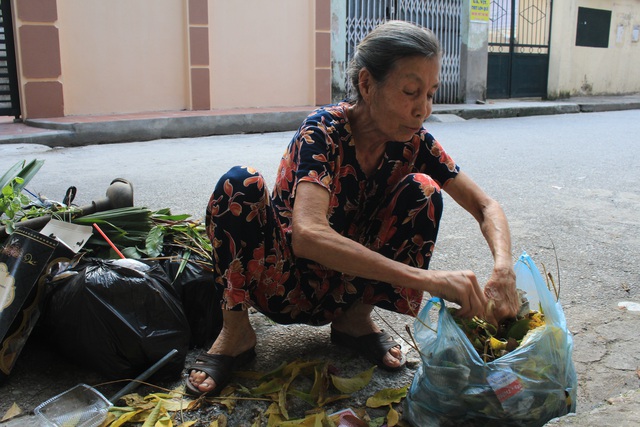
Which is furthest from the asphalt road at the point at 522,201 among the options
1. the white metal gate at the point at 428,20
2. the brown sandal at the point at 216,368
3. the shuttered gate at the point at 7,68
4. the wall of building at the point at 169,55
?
the white metal gate at the point at 428,20

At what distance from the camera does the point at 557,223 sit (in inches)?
151

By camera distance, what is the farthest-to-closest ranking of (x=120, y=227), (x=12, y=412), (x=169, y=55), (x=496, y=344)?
(x=169, y=55) → (x=120, y=227) → (x=12, y=412) → (x=496, y=344)

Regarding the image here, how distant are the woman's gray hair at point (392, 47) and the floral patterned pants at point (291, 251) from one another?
36 cm

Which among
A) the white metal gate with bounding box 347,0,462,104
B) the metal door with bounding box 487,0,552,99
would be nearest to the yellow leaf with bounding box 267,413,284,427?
the white metal gate with bounding box 347,0,462,104

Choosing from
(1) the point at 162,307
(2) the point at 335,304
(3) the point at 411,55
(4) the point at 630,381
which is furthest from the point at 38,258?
(4) the point at 630,381

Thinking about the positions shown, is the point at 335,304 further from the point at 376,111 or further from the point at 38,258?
the point at 38,258

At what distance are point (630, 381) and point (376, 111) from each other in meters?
1.14

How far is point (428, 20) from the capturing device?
12.3m

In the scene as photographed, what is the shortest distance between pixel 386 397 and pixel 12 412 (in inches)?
39.9

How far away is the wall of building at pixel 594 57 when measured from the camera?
596 inches

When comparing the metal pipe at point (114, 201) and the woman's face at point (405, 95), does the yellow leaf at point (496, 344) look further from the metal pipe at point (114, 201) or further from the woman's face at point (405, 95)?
the metal pipe at point (114, 201)

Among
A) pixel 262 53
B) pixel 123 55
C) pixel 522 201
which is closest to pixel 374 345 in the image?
pixel 522 201

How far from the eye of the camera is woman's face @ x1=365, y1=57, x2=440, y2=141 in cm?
183

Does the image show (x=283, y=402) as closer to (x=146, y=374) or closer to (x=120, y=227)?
(x=146, y=374)
